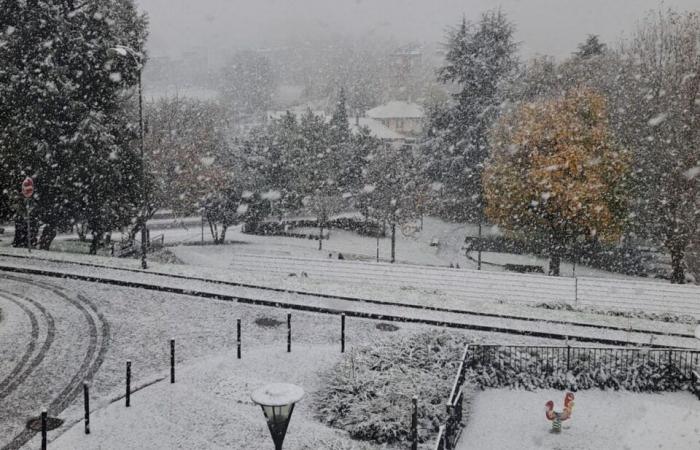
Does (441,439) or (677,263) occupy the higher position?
(677,263)

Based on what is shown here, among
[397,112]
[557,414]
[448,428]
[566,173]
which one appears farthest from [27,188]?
[397,112]

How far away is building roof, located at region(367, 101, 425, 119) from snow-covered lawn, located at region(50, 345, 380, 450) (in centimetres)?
9684

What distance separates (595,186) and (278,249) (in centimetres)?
2298

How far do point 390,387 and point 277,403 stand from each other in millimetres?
5209

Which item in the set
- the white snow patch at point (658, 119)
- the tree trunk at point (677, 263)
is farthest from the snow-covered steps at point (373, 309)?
the white snow patch at point (658, 119)

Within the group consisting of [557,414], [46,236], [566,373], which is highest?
[46,236]

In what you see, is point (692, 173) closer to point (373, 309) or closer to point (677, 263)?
point (677, 263)

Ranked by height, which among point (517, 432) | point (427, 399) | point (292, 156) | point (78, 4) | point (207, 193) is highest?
point (78, 4)

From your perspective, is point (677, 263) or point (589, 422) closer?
point (589, 422)

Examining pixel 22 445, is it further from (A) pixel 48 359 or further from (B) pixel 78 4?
(B) pixel 78 4

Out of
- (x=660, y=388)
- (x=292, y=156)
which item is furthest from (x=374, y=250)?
(x=660, y=388)

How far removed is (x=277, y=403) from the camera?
25.6 ft

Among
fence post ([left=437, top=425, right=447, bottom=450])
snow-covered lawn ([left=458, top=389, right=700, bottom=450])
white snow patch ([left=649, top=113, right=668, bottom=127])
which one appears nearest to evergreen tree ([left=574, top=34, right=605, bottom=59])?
white snow patch ([left=649, top=113, right=668, bottom=127])

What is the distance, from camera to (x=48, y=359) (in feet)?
46.5
